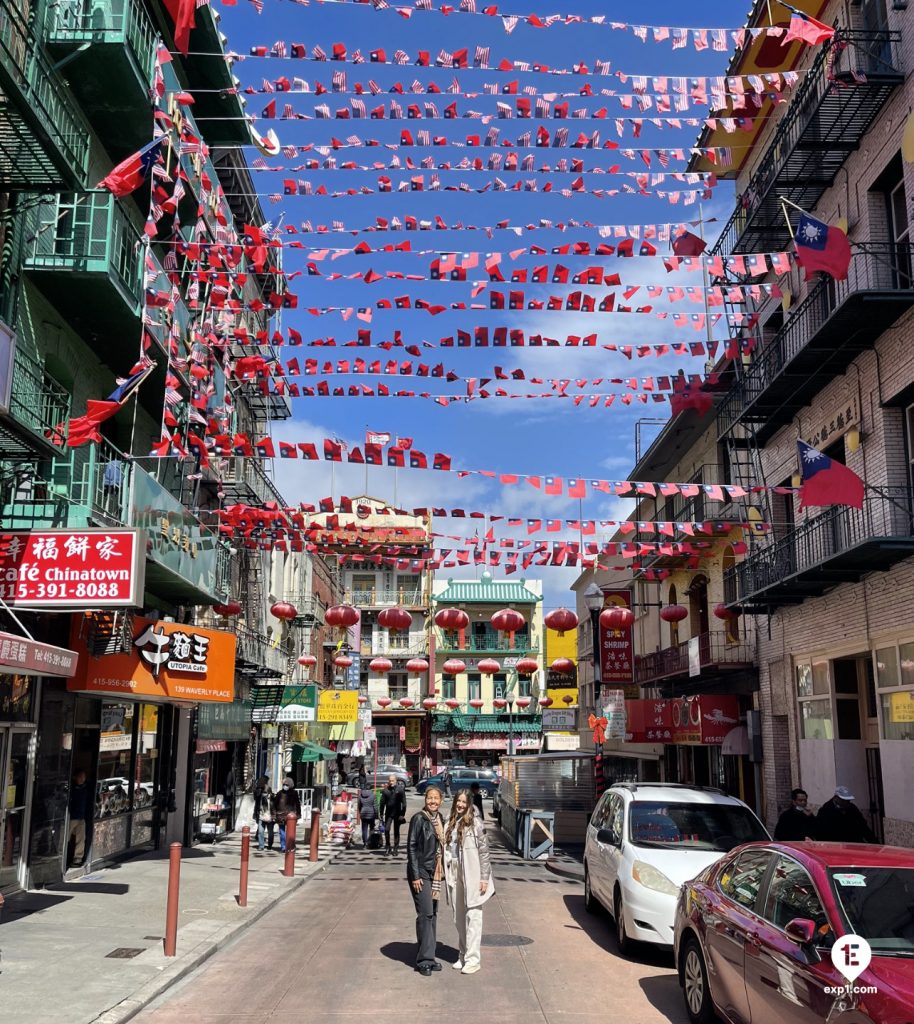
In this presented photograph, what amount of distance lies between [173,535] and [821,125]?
13.1 metres

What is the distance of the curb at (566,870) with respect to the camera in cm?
1911

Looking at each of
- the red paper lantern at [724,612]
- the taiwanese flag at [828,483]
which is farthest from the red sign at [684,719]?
the taiwanese flag at [828,483]

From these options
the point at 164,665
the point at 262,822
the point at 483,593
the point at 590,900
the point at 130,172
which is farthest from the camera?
the point at 483,593

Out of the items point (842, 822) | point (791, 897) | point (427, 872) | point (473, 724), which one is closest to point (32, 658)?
point (427, 872)

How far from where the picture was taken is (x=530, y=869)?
20609mm

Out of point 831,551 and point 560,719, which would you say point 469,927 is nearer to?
point 831,551

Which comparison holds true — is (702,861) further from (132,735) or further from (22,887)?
(132,735)

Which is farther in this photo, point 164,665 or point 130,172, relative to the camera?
point 164,665

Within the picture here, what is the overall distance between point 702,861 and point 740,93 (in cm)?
848

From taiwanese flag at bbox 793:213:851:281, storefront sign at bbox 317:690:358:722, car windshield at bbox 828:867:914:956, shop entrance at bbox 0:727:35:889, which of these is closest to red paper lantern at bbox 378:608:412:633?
shop entrance at bbox 0:727:35:889

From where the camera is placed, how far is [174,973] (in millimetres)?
9602

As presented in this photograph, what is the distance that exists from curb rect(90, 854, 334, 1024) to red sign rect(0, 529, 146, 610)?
4.13 m

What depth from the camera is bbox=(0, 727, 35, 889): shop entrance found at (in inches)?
550

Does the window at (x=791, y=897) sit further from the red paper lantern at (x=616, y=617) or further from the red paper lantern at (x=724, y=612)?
the red paper lantern at (x=616, y=617)
